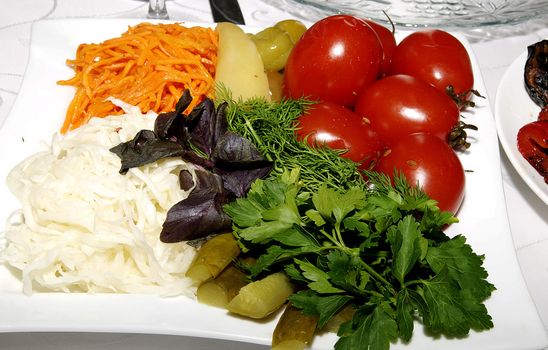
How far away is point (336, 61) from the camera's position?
1.86 meters

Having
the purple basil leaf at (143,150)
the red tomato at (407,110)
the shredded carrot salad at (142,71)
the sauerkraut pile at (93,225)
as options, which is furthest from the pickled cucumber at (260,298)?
the shredded carrot salad at (142,71)

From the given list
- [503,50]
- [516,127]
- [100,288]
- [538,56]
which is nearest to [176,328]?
[100,288]

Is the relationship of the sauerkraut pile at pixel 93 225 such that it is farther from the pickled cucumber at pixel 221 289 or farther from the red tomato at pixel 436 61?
the red tomato at pixel 436 61

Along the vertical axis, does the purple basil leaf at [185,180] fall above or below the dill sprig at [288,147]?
below

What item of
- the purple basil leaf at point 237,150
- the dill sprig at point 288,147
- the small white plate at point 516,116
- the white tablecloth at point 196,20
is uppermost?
the purple basil leaf at point 237,150

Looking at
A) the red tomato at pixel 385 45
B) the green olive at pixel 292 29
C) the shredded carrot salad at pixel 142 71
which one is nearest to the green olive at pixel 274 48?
the green olive at pixel 292 29

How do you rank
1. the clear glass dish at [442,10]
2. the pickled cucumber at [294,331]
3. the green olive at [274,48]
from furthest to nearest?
the clear glass dish at [442,10]
the green olive at [274,48]
the pickled cucumber at [294,331]

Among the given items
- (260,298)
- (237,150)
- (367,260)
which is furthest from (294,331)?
(237,150)

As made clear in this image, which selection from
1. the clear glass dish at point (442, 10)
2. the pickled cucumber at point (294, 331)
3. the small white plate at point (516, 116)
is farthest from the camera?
the clear glass dish at point (442, 10)

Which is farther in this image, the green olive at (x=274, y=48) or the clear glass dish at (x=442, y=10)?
the clear glass dish at (x=442, y=10)

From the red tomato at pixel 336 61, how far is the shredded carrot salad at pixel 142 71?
292 mm

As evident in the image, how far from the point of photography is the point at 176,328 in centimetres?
132

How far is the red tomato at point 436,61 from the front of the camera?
1963 mm

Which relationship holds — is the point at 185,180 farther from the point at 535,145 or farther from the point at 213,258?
the point at 535,145
